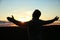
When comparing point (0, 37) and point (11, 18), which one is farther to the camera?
point (0, 37)

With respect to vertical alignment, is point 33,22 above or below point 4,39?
above

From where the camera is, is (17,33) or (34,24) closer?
(34,24)

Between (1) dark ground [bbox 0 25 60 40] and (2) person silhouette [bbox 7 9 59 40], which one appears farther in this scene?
(1) dark ground [bbox 0 25 60 40]

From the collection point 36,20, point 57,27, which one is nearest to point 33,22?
point 36,20

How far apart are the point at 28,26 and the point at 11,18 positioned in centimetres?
46

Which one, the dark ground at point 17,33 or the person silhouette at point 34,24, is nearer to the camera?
the person silhouette at point 34,24

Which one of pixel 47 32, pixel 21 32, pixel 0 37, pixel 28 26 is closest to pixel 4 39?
pixel 0 37

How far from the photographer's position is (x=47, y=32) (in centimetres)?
576

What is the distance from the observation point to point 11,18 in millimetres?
4160

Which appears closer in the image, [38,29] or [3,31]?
[38,29]

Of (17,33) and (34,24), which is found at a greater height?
(34,24)

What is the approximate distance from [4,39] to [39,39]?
193 centimetres

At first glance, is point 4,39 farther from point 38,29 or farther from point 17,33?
point 38,29

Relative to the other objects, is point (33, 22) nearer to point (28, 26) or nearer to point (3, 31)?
point (28, 26)
